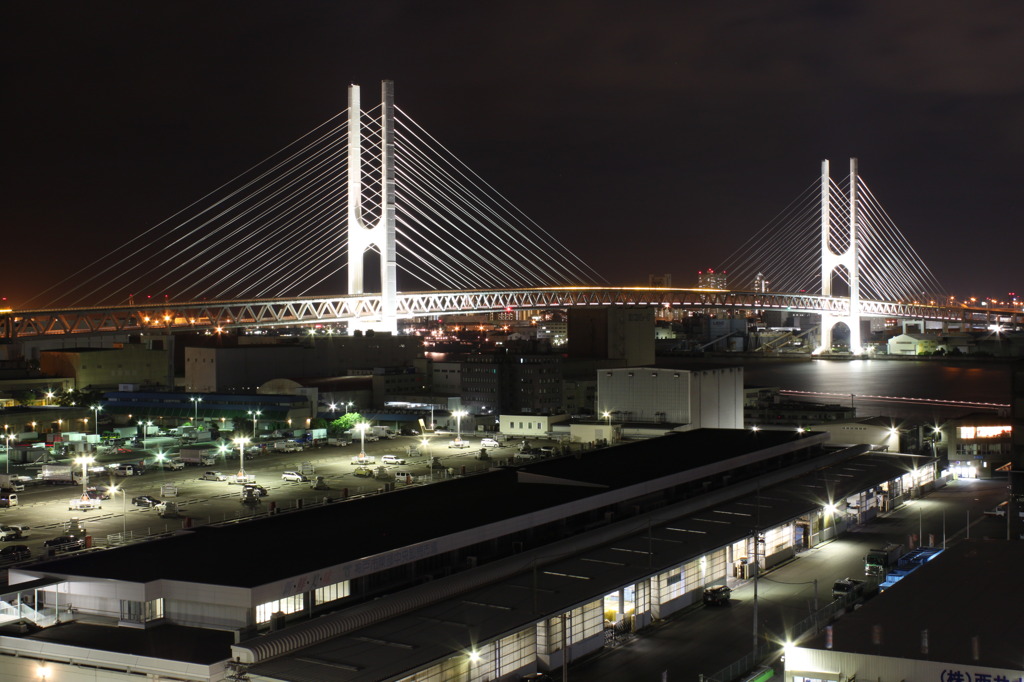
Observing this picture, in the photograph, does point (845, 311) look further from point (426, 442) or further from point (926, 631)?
point (926, 631)

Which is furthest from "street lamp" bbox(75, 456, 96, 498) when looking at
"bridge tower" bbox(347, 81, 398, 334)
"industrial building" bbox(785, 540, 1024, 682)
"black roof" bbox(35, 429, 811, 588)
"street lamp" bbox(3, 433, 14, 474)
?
"bridge tower" bbox(347, 81, 398, 334)

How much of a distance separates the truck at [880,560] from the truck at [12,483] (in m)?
5.77

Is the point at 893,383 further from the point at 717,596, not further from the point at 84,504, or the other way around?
the point at 717,596

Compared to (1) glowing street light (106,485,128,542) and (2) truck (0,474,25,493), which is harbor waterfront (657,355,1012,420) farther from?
(2) truck (0,474,25,493)

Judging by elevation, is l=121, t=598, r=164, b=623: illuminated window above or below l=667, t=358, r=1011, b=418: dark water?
below

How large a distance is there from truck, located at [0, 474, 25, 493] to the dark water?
455 inches

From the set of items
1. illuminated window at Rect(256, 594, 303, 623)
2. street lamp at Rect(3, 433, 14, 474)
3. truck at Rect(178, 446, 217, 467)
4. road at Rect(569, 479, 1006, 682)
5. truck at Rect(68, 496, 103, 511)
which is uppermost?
street lamp at Rect(3, 433, 14, 474)

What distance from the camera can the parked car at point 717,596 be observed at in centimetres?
500

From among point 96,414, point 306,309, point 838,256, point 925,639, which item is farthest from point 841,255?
point 925,639

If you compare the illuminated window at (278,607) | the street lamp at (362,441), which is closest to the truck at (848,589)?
the illuminated window at (278,607)

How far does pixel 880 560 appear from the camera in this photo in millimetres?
5535

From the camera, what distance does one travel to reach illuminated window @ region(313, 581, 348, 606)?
4.11 m

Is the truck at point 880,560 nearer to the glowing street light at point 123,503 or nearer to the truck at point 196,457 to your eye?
the glowing street light at point 123,503

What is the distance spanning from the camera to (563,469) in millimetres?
6684
